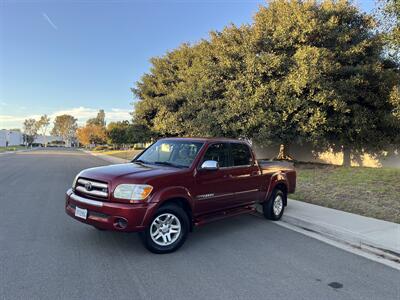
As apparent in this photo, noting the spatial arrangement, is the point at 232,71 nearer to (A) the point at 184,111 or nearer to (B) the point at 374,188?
(A) the point at 184,111

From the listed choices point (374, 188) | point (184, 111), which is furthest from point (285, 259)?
point (184, 111)

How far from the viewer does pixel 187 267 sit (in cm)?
462

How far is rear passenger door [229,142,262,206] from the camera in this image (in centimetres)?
651

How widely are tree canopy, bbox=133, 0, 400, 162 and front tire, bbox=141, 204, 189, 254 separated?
10.1m

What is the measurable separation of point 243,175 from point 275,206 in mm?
1463

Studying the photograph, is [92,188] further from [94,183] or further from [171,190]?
[171,190]

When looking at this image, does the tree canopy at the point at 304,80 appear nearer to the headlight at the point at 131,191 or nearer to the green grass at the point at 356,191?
the green grass at the point at 356,191

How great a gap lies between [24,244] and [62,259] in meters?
1.10

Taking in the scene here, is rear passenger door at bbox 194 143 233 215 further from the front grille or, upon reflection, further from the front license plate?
the front license plate

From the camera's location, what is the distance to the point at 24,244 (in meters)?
5.40

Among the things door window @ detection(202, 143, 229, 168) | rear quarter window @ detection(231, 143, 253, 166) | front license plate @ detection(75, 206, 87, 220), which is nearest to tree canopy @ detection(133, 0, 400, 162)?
rear quarter window @ detection(231, 143, 253, 166)

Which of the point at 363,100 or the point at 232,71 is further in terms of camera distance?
the point at 232,71

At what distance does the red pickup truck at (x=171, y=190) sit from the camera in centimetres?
492

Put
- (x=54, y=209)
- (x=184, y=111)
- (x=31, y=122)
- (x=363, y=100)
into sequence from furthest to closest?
(x=31, y=122), (x=184, y=111), (x=363, y=100), (x=54, y=209)
